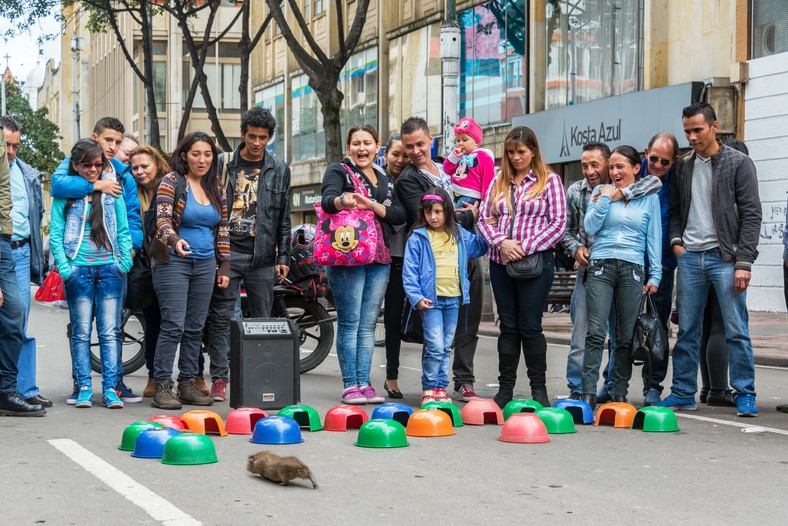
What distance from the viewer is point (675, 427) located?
795 cm

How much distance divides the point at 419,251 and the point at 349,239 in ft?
1.64

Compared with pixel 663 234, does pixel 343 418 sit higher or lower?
lower

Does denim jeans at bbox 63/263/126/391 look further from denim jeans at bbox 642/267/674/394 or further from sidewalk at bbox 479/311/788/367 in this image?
sidewalk at bbox 479/311/788/367

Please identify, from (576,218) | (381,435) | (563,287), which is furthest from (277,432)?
(563,287)

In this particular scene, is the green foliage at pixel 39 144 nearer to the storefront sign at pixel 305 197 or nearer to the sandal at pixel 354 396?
the storefront sign at pixel 305 197

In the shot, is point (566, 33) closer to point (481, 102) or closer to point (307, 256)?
point (481, 102)

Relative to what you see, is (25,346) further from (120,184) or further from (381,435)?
(381,435)

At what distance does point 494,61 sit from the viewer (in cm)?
2914

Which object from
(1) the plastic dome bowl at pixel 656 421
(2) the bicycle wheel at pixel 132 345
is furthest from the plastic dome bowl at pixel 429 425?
(2) the bicycle wheel at pixel 132 345

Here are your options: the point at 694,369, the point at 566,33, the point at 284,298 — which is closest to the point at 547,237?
the point at 694,369

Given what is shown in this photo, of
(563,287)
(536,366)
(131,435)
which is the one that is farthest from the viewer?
(563,287)

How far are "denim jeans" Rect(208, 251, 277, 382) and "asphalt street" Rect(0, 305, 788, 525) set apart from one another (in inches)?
45.1

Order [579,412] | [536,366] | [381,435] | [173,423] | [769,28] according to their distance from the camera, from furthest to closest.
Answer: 1. [769,28]
2. [536,366]
3. [579,412]
4. [173,423]
5. [381,435]

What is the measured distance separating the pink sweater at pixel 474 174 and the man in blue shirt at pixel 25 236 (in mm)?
3042
